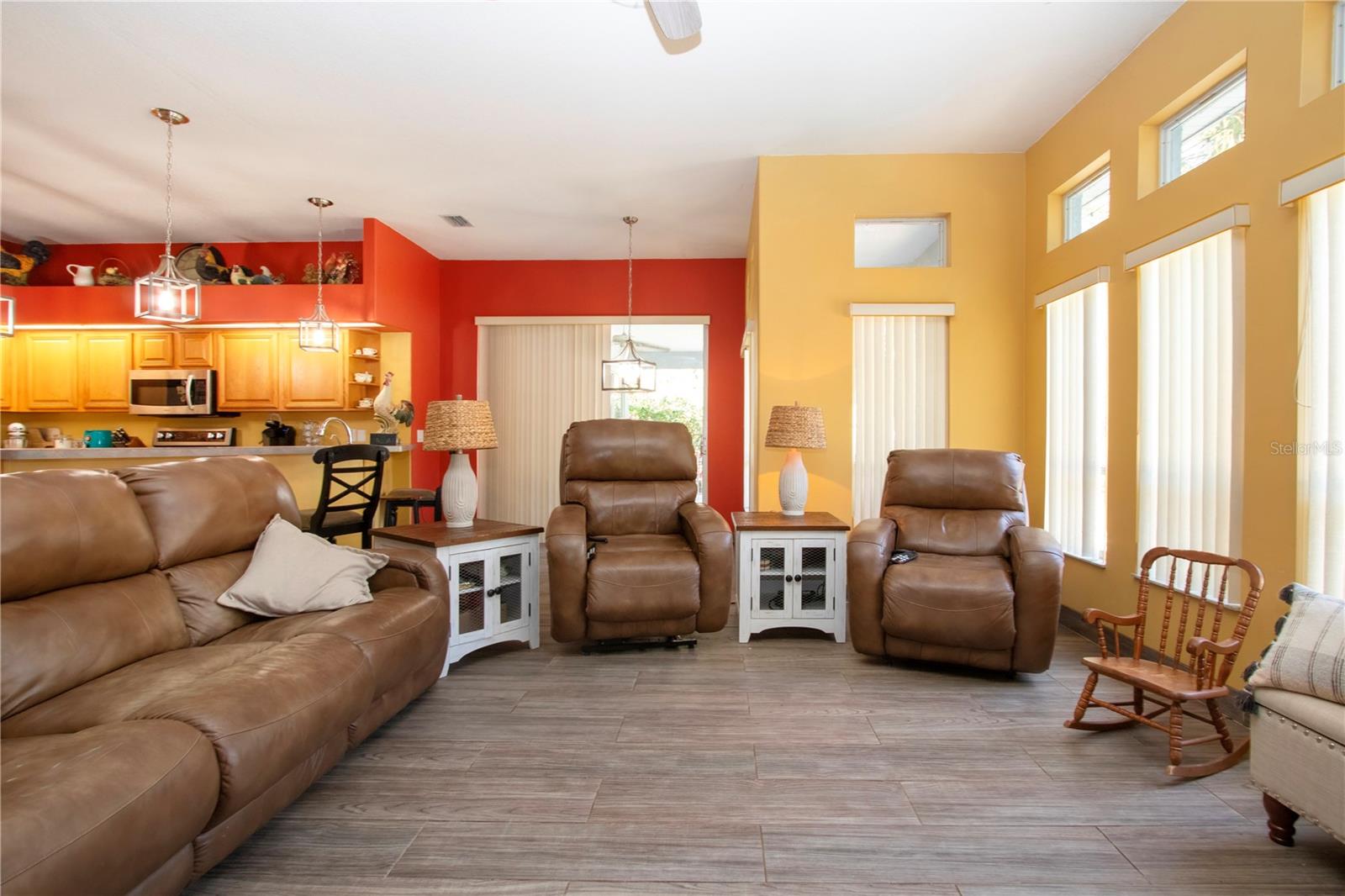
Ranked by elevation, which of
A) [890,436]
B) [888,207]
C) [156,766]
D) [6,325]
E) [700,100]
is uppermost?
[700,100]

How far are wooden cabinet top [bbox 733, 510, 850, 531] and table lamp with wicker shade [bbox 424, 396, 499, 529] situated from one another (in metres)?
1.47

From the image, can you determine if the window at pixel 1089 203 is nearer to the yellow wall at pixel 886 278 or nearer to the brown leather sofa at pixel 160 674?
the yellow wall at pixel 886 278

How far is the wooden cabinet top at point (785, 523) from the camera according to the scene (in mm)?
3549

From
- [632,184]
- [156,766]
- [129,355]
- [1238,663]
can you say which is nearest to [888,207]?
[632,184]

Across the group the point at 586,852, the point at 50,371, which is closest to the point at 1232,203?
the point at 586,852

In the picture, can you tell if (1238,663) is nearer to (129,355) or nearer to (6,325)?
(6,325)

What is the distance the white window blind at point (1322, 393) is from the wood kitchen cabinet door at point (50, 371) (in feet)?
29.1

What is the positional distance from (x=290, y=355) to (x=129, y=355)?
5.49ft

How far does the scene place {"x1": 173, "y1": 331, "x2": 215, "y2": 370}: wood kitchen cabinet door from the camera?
5973 millimetres

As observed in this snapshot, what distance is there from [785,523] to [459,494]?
183 centimetres

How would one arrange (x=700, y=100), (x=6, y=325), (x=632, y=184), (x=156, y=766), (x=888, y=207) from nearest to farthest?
(x=156, y=766), (x=6, y=325), (x=700, y=100), (x=888, y=207), (x=632, y=184)

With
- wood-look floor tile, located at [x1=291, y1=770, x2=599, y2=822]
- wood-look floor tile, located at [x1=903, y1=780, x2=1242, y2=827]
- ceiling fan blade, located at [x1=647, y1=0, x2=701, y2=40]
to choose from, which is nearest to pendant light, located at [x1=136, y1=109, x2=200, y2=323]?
wood-look floor tile, located at [x1=291, y1=770, x2=599, y2=822]

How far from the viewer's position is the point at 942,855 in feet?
5.65

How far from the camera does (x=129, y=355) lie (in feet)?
20.0
